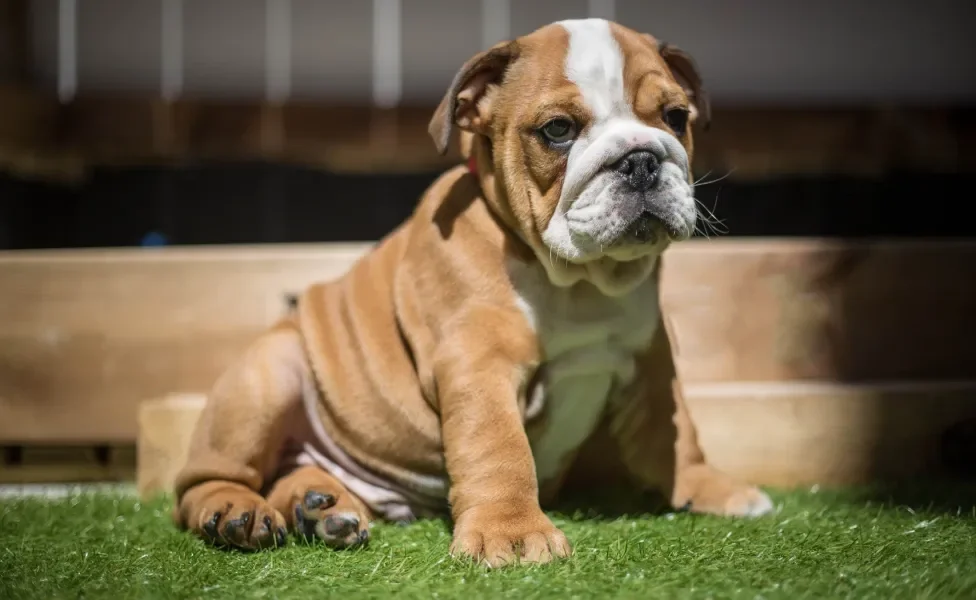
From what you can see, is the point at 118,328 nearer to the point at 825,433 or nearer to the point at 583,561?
the point at 583,561

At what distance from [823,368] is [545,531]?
53.2 inches

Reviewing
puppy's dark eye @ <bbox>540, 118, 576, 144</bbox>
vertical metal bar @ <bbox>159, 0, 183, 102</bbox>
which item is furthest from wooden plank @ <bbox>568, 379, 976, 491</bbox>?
vertical metal bar @ <bbox>159, 0, 183, 102</bbox>

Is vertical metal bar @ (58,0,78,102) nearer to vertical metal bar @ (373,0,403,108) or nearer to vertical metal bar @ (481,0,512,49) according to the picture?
vertical metal bar @ (373,0,403,108)

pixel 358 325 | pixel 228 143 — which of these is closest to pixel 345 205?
pixel 228 143

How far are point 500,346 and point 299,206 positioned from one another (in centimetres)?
178

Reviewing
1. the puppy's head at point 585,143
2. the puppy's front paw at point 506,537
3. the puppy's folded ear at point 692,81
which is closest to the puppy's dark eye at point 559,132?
the puppy's head at point 585,143

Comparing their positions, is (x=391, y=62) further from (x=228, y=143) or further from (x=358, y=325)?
(x=358, y=325)

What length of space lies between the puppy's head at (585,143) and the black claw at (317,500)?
2.17ft

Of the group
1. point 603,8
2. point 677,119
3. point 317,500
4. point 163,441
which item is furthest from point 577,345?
point 603,8

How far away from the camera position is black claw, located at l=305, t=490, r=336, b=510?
2094 mm

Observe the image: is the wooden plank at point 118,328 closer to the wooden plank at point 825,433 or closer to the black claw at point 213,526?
the black claw at point 213,526

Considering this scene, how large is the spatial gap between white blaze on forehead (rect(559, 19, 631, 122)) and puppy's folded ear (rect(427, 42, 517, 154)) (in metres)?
0.17

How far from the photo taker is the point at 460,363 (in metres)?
2.10

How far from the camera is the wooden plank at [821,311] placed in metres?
2.91
